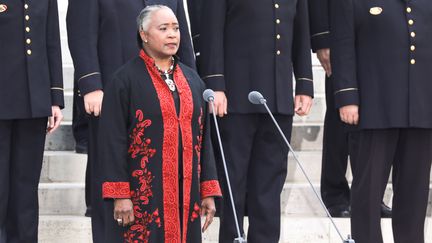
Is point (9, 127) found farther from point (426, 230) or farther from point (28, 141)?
point (426, 230)

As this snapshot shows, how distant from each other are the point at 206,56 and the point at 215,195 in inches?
41.0

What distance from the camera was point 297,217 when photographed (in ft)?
24.7

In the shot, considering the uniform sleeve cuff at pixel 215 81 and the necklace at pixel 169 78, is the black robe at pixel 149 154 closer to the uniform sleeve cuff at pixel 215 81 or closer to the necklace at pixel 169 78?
the necklace at pixel 169 78

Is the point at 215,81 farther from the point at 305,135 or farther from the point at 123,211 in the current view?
the point at 305,135

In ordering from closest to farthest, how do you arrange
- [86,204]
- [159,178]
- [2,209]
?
[159,178], [2,209], [86,204]

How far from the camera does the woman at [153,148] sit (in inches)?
208

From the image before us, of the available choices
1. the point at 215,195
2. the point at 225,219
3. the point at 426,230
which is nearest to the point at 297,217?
the point at 426,230

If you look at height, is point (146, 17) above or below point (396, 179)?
above

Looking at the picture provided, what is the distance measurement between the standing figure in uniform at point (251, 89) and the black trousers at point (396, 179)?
0.43 m

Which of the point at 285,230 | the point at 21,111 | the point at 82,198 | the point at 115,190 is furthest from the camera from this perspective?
the point at 82,198

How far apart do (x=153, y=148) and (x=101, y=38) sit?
101 centimetres

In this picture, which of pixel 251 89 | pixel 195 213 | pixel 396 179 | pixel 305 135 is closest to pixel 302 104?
pixel 251 89

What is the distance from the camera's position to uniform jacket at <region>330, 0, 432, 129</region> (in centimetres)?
619

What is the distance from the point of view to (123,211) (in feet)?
17.2
